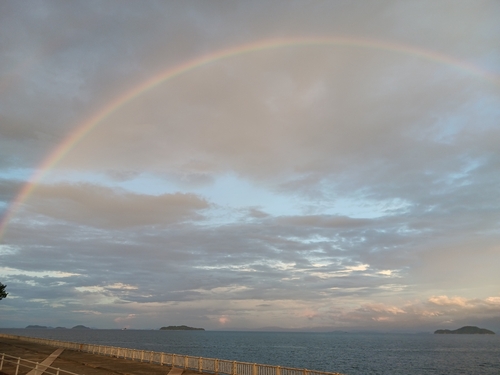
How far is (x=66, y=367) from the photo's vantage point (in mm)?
28625

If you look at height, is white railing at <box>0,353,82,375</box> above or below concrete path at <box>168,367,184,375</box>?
above

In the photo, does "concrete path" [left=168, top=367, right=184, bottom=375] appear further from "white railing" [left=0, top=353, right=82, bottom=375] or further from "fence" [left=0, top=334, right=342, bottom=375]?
"white railing" [left=0, top=353, right=82, bottom=375]

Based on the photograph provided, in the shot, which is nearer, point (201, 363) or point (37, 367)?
point (37, 367)

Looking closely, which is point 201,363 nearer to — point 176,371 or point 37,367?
point 176,371

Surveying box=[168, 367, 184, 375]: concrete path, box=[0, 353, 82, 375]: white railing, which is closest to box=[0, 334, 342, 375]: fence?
box=[168, 367, 184, 375]: concrete path

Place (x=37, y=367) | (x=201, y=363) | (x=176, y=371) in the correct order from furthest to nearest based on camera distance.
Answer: (x=176, y=371) → (x=201, y=363) → (x=37, y=367)

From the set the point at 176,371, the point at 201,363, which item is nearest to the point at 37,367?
the point at 176,371

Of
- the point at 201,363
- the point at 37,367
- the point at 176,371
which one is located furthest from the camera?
the point at 176,371

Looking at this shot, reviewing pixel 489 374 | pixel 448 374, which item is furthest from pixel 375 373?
A: pixel 489 374

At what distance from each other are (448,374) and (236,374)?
204ft

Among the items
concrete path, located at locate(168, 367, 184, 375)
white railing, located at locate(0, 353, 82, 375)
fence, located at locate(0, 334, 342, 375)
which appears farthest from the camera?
Result: concrete path, located at locate(168, 367, 184, 375)

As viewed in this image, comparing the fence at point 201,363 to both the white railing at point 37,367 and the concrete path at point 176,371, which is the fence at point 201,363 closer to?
the concrete path at point 176,371

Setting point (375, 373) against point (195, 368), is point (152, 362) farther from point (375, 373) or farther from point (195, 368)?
point (375, 373)

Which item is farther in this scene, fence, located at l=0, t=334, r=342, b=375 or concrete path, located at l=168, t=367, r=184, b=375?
concrete path, located at l=168, t=367, r=184, b=375
